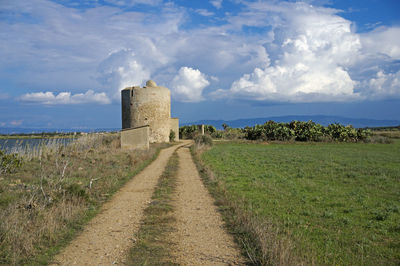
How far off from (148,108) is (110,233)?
939 inches

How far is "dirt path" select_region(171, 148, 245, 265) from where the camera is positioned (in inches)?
190

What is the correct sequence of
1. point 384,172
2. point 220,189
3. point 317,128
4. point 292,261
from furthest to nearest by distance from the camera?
point 317,128 → point 384,172 → point 220,189 → point 292,261

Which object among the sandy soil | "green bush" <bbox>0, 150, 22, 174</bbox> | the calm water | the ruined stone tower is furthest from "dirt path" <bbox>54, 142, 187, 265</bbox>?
the ruined stone tower

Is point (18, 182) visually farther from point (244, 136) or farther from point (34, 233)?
point (244, 136)

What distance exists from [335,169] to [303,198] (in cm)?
685

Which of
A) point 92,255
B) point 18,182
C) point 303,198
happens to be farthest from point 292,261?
point 18,182

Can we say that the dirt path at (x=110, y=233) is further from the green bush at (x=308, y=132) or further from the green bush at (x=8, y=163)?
the green bush at (x=308, y=132)

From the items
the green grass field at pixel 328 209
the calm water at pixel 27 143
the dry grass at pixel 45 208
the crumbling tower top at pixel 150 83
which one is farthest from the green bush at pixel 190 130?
the dry grass at pixel 45 208

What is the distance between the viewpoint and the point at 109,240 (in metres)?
5.57

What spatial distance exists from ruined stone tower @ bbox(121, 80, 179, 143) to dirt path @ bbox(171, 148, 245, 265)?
67.0 ft

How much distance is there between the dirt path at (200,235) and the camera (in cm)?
482

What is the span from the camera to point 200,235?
5.88 metres

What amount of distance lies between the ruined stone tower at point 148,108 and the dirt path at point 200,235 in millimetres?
20425

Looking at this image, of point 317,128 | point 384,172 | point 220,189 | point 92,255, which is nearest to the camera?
point 92,255
